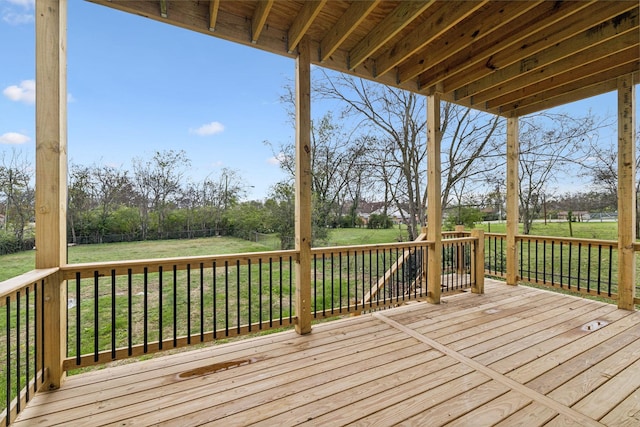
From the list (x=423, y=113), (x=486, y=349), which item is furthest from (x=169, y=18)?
(x=423, y=113)

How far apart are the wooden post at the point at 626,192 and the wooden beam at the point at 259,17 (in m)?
4.07

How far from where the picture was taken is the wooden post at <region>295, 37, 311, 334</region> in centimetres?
262

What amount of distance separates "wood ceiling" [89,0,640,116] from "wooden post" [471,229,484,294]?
1949 mm

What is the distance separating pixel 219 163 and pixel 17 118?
2273 mm

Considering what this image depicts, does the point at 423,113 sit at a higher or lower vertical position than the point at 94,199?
higher

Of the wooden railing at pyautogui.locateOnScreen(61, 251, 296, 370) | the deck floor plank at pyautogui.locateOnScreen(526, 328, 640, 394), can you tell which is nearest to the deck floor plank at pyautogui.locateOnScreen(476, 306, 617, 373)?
the deck floor plank at pyautogui.locateOnScreen(526, 328, 640, 394)

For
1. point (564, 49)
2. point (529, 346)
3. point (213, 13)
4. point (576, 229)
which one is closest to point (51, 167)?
point (213, 13)

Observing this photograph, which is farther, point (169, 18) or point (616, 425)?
point (169, 18)

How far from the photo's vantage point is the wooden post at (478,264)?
3.90 metres

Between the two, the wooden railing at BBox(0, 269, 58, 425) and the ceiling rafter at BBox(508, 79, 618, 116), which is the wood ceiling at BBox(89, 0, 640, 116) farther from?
the wooden railing at BBox(0, 269, 58, 425)

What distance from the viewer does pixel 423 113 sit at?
6.03 m

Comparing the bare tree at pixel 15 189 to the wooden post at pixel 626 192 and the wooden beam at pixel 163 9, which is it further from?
the wooden post at pixel 626 192

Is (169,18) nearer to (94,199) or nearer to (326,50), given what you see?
(326,50)

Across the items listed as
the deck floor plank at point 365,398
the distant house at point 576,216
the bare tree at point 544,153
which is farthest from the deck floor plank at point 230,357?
the bare tree at point 544,153
